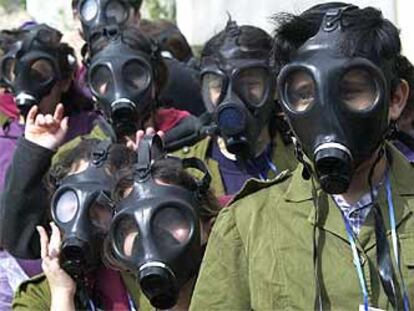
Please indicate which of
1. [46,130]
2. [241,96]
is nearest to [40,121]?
[46,130]

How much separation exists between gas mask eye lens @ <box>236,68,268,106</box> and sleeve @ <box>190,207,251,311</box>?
126cm

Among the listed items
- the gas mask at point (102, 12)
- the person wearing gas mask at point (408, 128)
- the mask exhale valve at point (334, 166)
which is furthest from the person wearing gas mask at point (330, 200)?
the gas mask at point (102, 12)

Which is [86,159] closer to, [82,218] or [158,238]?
[82,218]

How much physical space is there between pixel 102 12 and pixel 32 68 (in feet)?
1.65

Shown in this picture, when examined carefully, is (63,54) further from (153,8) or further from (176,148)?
(153,8)

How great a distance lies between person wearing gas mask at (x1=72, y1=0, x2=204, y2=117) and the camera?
4.51 meters

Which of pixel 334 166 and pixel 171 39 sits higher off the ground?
pixel 334 166

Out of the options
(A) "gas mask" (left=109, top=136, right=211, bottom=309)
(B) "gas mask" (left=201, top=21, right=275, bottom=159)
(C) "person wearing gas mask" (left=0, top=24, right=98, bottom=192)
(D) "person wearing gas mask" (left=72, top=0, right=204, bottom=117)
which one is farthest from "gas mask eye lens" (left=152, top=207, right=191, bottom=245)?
(D) "person wearing gas mask" (left=72, top=0, right=204, bottom=117)

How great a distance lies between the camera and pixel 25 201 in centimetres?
370

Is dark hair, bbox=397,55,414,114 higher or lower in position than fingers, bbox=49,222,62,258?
higher

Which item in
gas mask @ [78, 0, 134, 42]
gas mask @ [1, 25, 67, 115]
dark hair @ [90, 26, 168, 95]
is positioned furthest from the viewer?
gas mask @ [78, 0, 134, 42]

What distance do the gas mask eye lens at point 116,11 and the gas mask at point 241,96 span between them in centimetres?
92

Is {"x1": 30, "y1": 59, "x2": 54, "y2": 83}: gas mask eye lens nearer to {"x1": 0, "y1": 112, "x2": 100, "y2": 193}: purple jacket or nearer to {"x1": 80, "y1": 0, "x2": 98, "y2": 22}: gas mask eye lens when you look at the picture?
{"x1": 0, "y1": 112, "x2": 100, "y2": 193}: purple jacket

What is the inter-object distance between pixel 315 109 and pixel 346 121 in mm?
65
